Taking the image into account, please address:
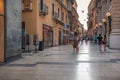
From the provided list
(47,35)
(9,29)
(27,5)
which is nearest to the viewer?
(9,29)

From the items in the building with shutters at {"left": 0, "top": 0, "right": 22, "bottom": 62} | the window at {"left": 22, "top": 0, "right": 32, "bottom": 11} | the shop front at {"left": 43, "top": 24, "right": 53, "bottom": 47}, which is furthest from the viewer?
the shop front at {"left": 43, "top": 24, "right": 53, "bottom": 47}

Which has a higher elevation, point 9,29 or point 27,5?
point 27,5

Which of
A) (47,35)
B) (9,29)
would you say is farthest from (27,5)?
(9,29)

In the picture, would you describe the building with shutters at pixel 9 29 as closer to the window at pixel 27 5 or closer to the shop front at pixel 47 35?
the window at pixel 27 5

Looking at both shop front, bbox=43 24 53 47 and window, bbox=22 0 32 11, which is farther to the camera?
shop front, bbox=43 24 53 47

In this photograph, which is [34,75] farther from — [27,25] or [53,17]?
[53,17]

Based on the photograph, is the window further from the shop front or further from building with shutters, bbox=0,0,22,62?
building with shutters, bbox=0,0,22,62

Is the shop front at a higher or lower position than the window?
lower

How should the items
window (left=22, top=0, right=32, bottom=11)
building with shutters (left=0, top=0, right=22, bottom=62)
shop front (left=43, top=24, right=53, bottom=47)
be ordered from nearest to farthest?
1. building with shutters (left=0, top=0, right=22, bottom=62)
2. window (left=22, top=0, right=32, bottom=11)
3. shop front (left=43, top=24, right=53, bottom=47)

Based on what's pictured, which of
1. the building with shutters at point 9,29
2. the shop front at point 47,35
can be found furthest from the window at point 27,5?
the building with shutters at point 9,29

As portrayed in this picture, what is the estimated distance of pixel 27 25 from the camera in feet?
101

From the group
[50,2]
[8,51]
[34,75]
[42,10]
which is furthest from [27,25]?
[34,75]

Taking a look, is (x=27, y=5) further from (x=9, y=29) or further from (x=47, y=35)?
(x=9, y=29)

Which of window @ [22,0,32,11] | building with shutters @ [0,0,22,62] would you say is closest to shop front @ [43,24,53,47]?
window @ [22,0,32,11]
